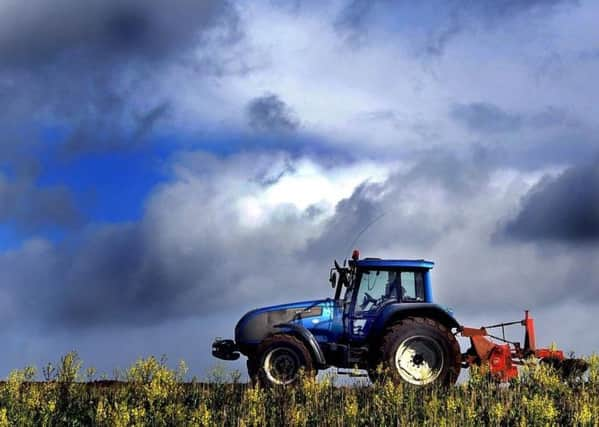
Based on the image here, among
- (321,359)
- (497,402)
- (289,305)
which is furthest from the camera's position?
(289,305)

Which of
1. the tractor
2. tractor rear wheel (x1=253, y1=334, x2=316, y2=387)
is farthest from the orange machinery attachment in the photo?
tractor rear wheel (x1=253, y1=334, x2=316, y2=387)

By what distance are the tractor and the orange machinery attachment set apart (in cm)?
2

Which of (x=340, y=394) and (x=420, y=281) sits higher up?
(x=420, y=281)

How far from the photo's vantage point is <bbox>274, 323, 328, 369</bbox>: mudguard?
54.4ft

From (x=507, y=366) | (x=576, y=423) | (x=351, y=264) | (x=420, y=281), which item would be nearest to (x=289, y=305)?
(x=351, y=264)

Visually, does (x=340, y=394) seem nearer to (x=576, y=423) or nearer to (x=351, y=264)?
(x=351, y=264)

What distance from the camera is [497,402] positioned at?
15.4 meters

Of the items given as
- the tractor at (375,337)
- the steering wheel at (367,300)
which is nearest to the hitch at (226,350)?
the tractor at (375,337)

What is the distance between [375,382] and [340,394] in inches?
31.5

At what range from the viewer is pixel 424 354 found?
661 inches

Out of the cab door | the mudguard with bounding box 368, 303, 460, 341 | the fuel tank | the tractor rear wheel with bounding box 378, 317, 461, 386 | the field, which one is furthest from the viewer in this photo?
the fuel tank

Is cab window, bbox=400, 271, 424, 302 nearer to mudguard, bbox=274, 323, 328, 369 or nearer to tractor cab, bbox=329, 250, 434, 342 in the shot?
tractor cab, bbox=329, 250, 434, 342

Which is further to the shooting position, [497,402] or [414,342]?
[414,342]

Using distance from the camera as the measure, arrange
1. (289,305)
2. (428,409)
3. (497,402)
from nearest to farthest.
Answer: (428,409) < (497,402) < (289,305)
